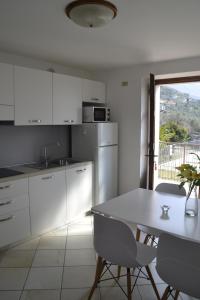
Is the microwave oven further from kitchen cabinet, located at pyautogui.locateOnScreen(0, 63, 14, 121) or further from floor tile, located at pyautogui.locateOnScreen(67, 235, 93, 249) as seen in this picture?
floor tile, located at pyautogui.locateOnScreen(67, 235, 93, 249)

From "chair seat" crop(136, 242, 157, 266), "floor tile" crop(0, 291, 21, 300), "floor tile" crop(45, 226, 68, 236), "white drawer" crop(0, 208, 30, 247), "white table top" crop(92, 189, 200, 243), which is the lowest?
"floor tile" crop(0, 291, 21, 300)

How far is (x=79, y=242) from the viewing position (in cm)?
321

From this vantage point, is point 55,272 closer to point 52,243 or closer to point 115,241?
point 52,243

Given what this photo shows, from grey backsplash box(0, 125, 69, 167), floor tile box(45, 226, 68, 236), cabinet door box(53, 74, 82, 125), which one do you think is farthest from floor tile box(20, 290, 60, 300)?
cabinet door box(53, 74, 82, 125)

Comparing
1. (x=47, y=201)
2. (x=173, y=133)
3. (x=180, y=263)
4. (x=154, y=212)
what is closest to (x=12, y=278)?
(x=47, y=201)

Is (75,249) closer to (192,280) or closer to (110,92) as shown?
(192,280)

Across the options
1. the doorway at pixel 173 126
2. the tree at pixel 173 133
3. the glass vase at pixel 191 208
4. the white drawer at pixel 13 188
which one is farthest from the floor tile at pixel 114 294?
the tree at pixel 173 133

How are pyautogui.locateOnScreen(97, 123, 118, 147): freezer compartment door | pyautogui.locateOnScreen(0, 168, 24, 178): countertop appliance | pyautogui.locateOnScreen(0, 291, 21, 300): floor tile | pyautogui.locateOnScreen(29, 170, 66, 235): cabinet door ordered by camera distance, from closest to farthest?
1. pyautogui.locateOnScreen(0, 291, 21, 300): floor tile
2. pyautogui.locateOnScreen(0, 168, 24, 178): countertop appliance
3. pyautogui.locateOnScreen(29, 170, 66, 235): cabinet door
4. pyautogui.locateOnScreen(97, 123, 118, 147): freezer compartment door

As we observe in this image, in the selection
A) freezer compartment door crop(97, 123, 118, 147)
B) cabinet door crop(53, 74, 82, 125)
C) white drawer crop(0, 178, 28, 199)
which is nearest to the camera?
white drawer crop(0, 178, 28, 199)

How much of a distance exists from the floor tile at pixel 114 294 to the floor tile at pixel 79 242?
32.0 inches

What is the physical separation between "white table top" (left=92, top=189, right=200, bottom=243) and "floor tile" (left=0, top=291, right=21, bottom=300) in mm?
989

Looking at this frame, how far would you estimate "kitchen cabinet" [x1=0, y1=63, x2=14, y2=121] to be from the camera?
291 cm

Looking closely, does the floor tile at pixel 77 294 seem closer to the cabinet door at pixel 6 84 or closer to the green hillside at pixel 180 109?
→ the cabinet door at pixel 6 84

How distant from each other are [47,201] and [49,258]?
2.40 feet
